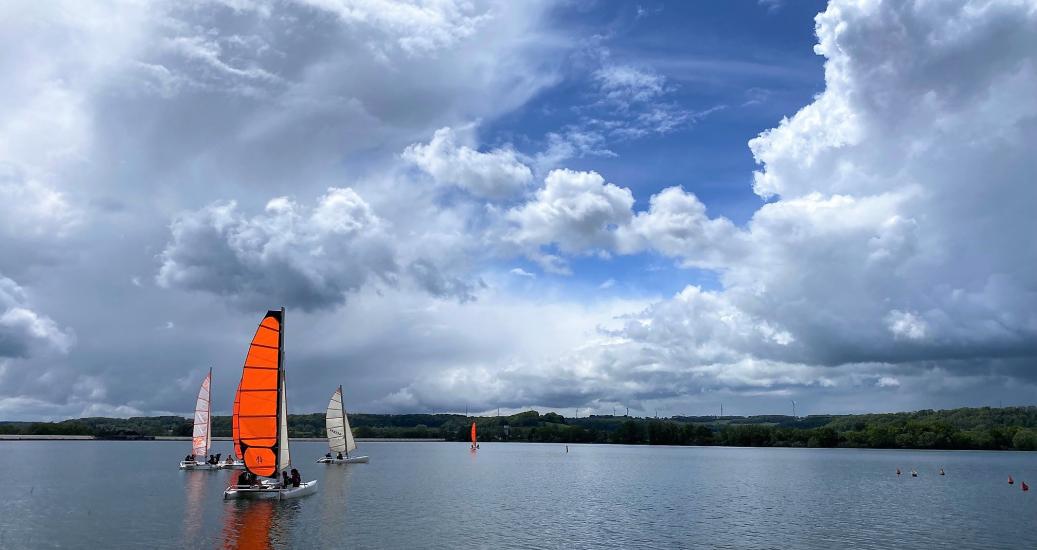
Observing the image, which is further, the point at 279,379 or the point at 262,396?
the point at 279,379

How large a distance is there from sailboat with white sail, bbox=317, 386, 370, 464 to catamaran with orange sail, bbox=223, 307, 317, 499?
53.3 meters

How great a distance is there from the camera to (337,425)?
117688 mm

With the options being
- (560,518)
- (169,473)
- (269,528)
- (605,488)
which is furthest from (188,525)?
(169,473)

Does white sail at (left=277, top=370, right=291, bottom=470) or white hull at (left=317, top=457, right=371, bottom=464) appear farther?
white hull at (left=317, top=457, right=371, bottom=464)

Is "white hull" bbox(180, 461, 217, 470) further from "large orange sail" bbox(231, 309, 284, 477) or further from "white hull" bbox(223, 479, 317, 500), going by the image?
"large orange sail" bbox(231, 309, 284, 477)

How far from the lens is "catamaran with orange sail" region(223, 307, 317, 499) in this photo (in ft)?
190

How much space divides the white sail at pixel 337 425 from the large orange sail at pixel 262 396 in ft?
178

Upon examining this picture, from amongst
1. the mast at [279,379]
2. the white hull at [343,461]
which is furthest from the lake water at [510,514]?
the white hull at [343,461]

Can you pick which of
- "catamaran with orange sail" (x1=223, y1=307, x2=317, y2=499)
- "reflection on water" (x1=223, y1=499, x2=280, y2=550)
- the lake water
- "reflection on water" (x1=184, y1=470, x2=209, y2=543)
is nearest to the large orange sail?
"catamaran with orange sail" (x1=223, y1=307, x2=317, y2=499)

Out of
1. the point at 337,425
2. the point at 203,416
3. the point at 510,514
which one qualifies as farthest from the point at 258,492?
the point at 337,425

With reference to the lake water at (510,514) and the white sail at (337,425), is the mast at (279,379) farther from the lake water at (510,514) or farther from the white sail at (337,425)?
the white sail at (337,425)

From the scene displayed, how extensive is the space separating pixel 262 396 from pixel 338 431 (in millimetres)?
62528

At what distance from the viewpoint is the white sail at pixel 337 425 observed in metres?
114

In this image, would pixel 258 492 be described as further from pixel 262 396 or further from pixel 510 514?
pixel 510 514
